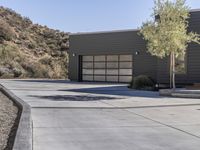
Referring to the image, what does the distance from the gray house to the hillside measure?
8788 millimetres

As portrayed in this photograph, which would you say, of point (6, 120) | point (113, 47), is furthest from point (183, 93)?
point (113, 47)

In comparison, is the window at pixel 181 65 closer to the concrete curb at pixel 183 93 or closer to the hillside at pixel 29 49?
the concrete curb at pixel 183 93

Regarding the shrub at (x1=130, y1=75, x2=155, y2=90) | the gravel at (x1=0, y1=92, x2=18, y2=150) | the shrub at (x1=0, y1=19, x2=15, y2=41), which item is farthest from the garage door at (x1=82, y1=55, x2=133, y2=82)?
the gravel at (x1=0, y1=92, x2=18, y2=150)

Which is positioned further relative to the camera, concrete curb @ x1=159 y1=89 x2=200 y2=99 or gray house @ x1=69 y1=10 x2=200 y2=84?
gray house @ x1=69 y1=10 x2=200 y2=84

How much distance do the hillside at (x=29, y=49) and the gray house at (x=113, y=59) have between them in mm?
8788

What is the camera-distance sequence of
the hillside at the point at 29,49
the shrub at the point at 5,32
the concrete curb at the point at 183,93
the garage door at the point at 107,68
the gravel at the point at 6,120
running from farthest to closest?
the shrub at the point at 5,32 → the hillside at the point at 29,49 → the garage door at the point at 107,68 → the concrete curb at the point at 183,93 → the gravel at the point at 6,120

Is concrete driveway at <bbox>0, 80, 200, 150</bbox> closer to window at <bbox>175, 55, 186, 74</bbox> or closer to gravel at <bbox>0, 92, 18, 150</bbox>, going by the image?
gravel at <bbox>0, 92, 18, 150</bbox>

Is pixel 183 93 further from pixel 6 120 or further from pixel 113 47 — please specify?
pixel 113 47

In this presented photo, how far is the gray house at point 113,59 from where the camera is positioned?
3957cm

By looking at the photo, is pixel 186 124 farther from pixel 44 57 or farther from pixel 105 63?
pixel 44 57

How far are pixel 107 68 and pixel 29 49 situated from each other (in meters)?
25.1

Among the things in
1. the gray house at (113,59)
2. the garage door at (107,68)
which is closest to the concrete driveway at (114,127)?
the gray house at (113,59)

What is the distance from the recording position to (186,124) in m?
14.2

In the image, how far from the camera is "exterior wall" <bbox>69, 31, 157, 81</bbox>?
132 ft
